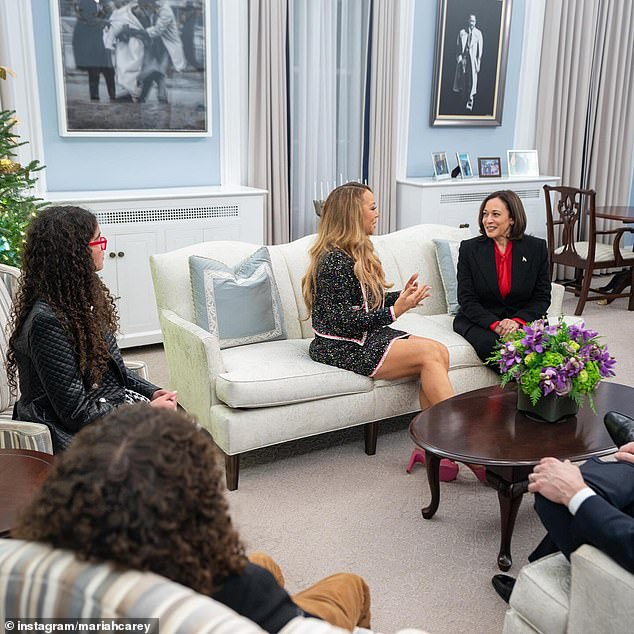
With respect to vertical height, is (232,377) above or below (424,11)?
below

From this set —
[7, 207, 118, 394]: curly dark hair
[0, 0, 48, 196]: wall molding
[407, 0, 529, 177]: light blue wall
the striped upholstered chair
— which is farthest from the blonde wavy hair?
[407, 0, 529, 177]: light blue wall

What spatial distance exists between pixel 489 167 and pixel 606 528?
478 centimetres

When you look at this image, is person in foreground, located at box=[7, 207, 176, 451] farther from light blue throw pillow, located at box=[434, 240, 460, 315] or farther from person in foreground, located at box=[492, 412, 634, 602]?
light blue throw pillow, located at box=[434, 240, 460, 315]

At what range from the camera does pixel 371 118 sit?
540cm

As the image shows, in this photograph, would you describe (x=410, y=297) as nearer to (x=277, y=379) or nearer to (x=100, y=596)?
(x=277, y=379)

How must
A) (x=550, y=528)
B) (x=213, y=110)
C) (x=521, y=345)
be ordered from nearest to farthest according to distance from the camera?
(x=550, y=528) < (x=521, y=345) < (x=213, y=110)

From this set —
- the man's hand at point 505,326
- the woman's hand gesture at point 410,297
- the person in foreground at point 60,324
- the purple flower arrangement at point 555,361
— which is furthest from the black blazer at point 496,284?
the person in foreground at point 60,324

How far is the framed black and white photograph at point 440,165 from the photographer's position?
570cm

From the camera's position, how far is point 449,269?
381cm

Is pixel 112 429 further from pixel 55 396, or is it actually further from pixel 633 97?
pixel 633 97

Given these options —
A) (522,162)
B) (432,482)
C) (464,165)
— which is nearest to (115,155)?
(464,165)

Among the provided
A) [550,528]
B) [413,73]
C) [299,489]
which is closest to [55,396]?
[299,489]

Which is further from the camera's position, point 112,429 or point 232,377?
point 232,377

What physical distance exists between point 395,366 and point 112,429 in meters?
2.19
